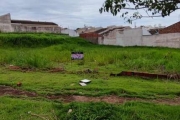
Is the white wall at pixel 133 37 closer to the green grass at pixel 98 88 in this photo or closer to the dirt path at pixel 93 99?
the green grass at pixel 98 88

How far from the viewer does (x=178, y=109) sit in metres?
4.37

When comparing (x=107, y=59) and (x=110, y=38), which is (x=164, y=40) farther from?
(x=107, y=59)

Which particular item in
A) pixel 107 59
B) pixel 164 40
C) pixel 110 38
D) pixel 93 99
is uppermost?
pixel 110 38

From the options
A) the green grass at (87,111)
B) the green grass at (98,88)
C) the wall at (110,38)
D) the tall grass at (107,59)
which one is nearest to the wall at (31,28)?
the wall at (110,38)

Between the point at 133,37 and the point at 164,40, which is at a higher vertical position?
the point at 133,37

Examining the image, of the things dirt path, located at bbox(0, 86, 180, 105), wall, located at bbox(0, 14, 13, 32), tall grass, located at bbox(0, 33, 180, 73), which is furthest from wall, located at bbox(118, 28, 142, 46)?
dirt path, located at bbox(0, 86, 180, 105)

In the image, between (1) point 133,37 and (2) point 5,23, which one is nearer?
(1) point 133,37

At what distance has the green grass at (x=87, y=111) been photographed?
12.2 feet

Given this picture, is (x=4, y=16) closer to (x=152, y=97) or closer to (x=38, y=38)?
(x=38, y=38)

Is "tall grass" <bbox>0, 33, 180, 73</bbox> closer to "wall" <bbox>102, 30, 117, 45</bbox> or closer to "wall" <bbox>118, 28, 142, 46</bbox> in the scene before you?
"wall" <bbox>118, 28, 142, 46</bbox>

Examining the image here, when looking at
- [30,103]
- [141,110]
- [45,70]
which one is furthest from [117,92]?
[45,70]

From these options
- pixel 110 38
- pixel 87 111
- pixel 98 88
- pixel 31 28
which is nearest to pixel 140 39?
pixel 110 38

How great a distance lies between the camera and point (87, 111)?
379 cm

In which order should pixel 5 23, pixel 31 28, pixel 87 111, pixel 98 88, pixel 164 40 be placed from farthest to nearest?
pixel 31 28 < pixel 5 23 < pixel 164 40 < pixel 98 88 < pixel 87 111
